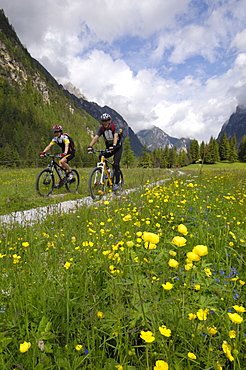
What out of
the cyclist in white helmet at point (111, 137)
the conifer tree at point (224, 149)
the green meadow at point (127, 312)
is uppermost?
the conifer tree at point (224, 149)

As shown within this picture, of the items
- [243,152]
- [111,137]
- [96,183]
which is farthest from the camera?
[243,152]

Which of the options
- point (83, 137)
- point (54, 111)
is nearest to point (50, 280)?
point (83, 137)

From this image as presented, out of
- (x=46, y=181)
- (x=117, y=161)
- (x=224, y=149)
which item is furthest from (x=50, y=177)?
(x=224, y=149)

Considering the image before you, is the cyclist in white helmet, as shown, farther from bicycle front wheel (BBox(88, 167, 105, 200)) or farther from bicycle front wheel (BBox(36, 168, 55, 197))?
bicycle front wheel (BBox(36, 168, 55, 197))

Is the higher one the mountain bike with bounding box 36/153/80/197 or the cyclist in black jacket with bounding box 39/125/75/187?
the cyclist in black jacket with bounding box 39/125/75/187

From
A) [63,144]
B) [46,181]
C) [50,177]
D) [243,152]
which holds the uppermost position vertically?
[243,152]

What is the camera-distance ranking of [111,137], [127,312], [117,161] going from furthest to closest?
[117,161]
[111,137]
[127,312]

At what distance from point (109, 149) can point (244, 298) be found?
21.3 ft

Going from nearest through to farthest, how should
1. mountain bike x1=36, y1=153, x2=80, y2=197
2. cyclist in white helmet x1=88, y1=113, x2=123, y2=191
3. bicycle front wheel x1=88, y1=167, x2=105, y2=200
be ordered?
bicycle front wheel x1=88, y1=167, x2=105, y2=200 → cyclist in white helmet x1=88, y1=113, x2=123, y2=191 → mountain bike x1=36, y1=153, x2=80, y2=197

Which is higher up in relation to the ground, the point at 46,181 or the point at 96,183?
the point at 46,181

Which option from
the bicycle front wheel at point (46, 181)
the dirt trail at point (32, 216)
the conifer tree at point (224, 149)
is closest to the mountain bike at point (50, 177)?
the bicycle front wheel at point (46, 181)

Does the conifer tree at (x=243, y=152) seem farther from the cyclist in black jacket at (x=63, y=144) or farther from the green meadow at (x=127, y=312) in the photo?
the green meadow at (x=127, y=312)

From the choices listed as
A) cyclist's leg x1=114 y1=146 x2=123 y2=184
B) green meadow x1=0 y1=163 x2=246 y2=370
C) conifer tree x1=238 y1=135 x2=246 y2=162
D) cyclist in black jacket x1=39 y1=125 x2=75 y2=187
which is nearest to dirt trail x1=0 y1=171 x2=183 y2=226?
green meadow x1=0 y1=163 x2=246 y2=370

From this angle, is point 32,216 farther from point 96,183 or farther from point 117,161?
point 117,161
